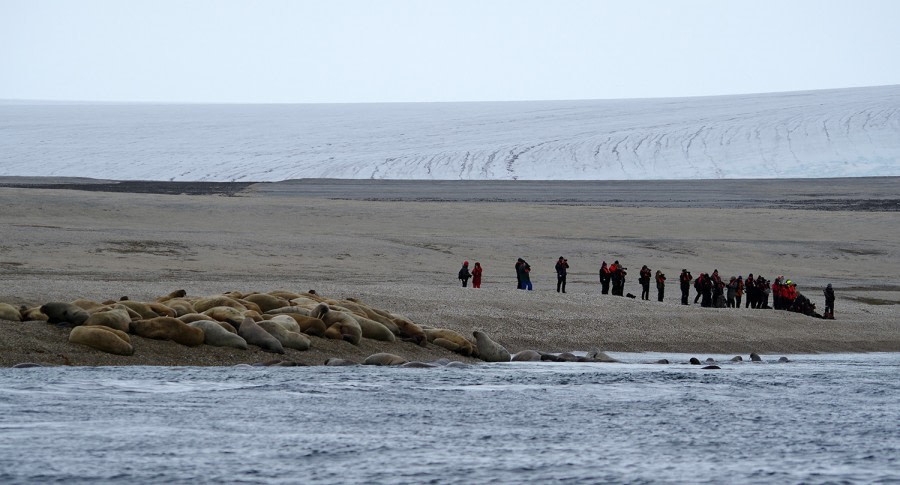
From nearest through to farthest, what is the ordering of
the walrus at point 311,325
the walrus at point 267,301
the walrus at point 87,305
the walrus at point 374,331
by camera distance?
the walrus at point 87,305 → the walrus at point 311,325 → the walrus at point 374,331 → the walrus at point 267,301

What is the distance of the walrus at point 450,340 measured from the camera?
16.4 m

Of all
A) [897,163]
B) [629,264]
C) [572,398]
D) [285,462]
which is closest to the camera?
[285,462]

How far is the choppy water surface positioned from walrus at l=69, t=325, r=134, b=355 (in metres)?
0.72

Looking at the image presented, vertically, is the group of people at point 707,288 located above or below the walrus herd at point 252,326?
below

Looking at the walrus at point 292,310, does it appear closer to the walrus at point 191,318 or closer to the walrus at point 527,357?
the walrus at point 191,318

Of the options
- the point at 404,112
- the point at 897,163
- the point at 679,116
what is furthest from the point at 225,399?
the point at 404,112

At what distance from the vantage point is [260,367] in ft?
46.1

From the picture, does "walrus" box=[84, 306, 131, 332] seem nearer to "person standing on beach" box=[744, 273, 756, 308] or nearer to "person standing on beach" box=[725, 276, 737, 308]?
"person standing on beach" box=[725, 276, 737, 308]

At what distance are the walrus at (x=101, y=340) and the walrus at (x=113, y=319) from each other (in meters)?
0.30

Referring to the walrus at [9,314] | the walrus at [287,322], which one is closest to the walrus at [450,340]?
the walrus at [287,322]

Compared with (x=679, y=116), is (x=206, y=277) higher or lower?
lower

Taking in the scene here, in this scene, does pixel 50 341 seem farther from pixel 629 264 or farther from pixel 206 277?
pixel 629 264

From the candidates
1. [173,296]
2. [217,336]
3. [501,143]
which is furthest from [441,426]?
[501,143]

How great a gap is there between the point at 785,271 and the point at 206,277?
632 inches
